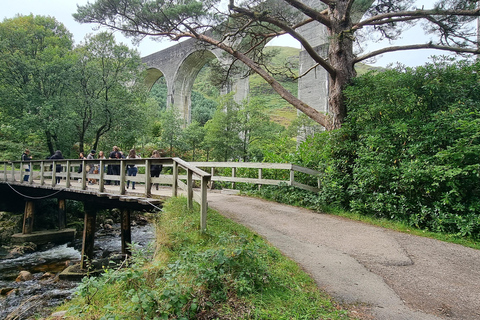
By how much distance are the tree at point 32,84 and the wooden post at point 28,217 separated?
15.4 ft

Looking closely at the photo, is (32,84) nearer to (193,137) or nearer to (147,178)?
(193,137)

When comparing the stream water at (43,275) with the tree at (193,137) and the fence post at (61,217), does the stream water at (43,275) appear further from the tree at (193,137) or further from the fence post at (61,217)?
the tree at (193,137)

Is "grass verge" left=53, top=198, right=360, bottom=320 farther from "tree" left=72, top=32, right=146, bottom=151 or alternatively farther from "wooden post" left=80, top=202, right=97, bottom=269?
"tree" left=72, top=32, right=146, bottom=151

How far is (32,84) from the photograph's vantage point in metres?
15.2

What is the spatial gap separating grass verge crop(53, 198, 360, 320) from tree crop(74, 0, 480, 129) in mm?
5603

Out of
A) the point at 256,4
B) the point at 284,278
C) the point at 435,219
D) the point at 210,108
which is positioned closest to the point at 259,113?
A: the point at 256,4

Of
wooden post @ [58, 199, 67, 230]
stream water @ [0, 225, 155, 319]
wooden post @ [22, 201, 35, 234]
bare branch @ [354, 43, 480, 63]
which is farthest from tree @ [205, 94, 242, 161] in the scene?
bare branch @ [354, 43, 480, 63]

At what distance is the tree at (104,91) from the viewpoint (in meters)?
16.0

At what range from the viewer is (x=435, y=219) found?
5.25 meters

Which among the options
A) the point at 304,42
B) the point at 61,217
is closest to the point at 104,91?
the point at 61,217

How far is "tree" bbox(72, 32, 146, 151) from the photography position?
16.0 m

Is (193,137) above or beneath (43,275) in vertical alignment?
above

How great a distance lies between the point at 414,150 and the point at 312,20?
480cm

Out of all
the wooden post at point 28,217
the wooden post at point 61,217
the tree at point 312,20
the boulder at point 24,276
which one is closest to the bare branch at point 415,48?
the tree at point 312,20
